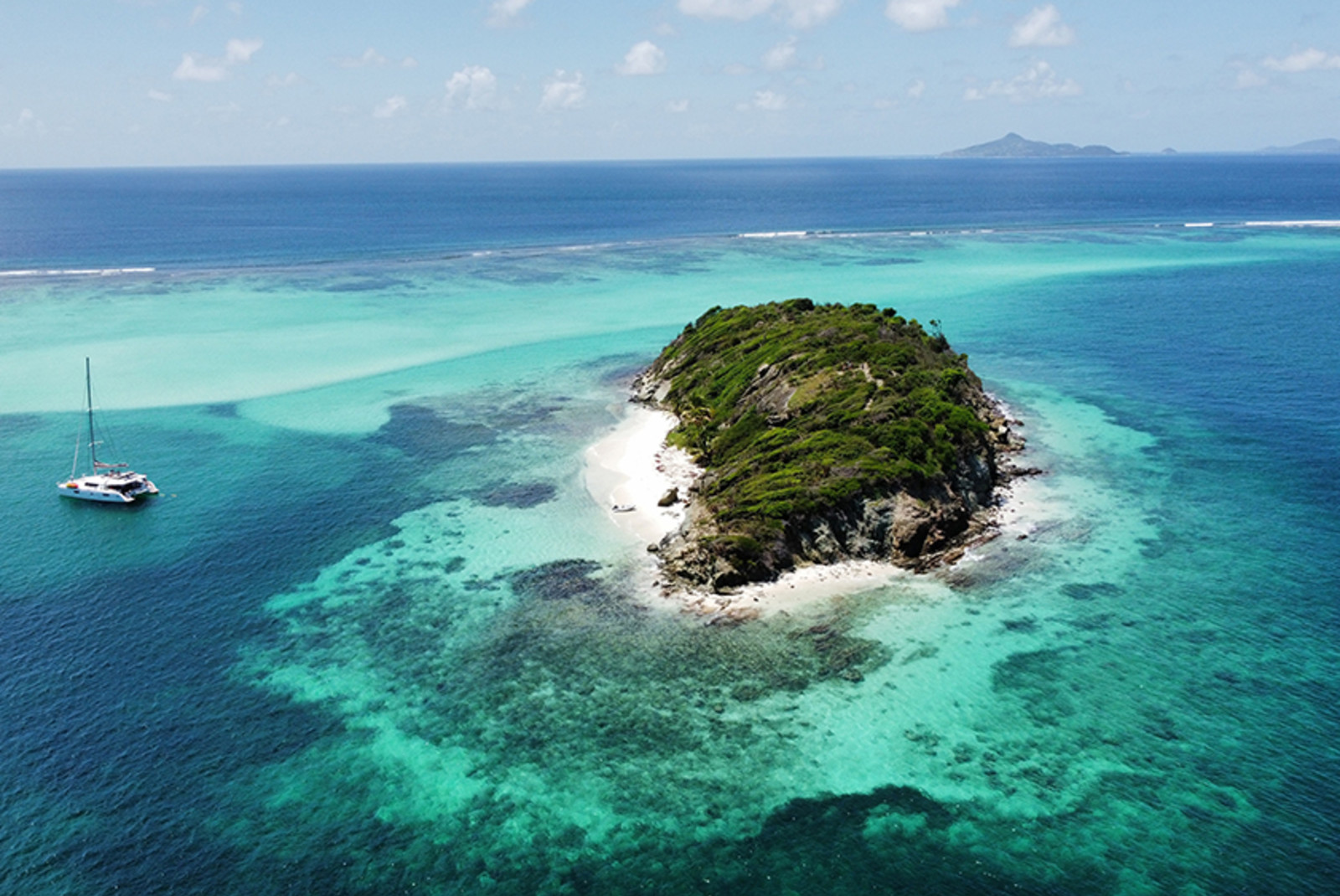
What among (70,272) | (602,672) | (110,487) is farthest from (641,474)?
(70,272)

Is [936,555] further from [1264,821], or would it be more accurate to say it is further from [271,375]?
[271,375]

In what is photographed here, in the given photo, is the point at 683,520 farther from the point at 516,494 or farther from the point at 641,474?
the point at 516,494

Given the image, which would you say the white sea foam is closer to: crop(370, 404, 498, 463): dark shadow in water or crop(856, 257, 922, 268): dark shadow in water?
crop(370, 404, 498, 463): dark shadow in water

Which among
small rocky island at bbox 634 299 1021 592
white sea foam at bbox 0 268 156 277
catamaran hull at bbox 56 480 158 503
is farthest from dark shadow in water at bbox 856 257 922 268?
white sea foam at bbox 0 268 156 277

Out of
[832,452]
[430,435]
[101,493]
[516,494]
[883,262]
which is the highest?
[883,262]

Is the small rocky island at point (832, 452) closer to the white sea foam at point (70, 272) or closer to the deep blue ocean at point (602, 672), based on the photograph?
the deep blue ocean at point (602, 672)

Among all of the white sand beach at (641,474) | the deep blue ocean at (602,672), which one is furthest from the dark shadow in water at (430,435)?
the white sand beach at (641,474)

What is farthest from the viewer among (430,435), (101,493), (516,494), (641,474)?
(430,435)
